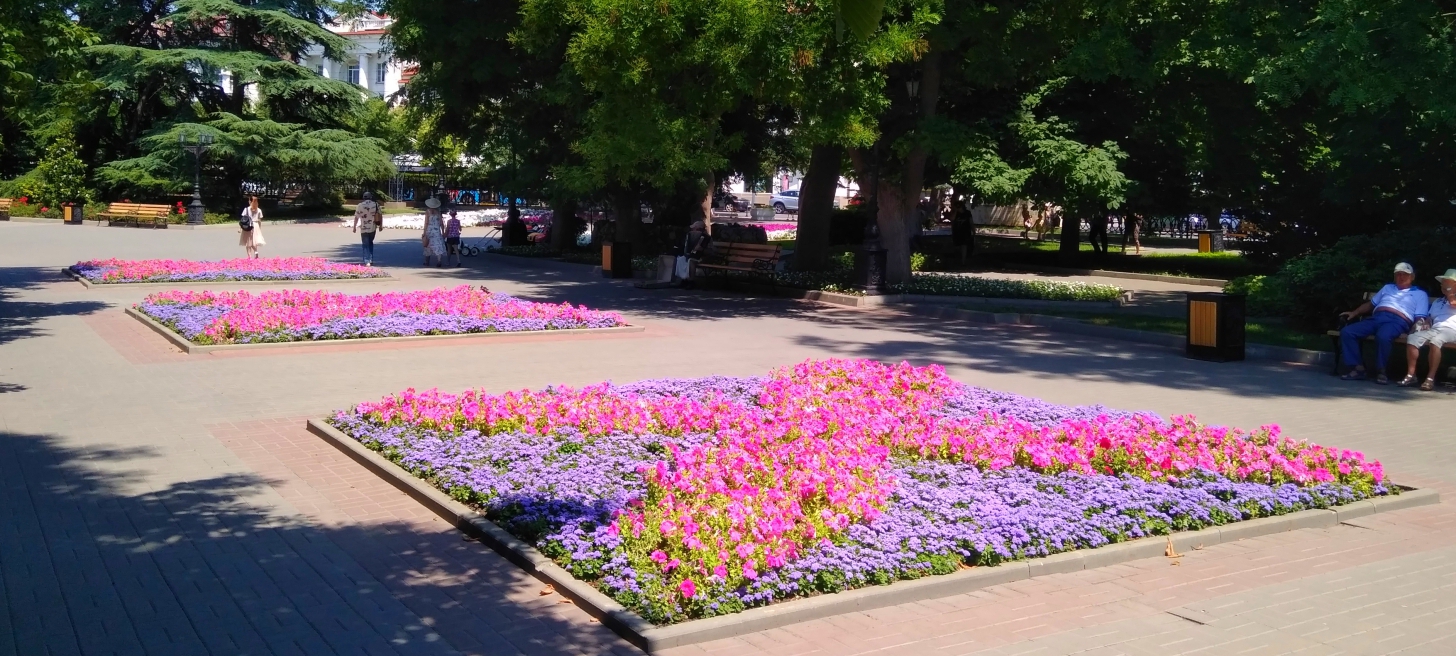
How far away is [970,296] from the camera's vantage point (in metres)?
21.2

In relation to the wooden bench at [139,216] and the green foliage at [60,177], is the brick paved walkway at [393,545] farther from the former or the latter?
the green foliage at [60,177]

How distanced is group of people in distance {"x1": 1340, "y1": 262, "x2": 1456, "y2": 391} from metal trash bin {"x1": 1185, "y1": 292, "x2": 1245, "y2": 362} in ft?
3.98

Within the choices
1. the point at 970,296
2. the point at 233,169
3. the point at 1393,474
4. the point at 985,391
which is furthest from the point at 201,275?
the point at 233,169

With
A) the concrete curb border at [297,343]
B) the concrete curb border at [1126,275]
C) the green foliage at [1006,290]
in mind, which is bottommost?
the concrete curb border at [297,343]

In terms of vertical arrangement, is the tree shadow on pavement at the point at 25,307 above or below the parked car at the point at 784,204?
below

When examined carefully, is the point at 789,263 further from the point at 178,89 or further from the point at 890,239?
the point at 178,89

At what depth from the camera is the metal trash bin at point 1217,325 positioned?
1427cm

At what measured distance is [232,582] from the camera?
6.05 m

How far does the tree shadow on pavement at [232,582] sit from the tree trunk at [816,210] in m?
19.2

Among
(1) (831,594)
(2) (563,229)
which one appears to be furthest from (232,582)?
(2) (563,229)

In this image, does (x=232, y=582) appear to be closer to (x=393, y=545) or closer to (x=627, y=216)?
(x=393, y=545)

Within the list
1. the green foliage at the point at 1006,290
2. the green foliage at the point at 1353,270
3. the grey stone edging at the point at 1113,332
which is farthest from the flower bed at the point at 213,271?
the green foliage at the point at 1353,270

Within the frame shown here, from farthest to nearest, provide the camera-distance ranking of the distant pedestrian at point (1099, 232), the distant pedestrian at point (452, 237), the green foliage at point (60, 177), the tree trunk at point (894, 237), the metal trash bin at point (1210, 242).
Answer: the green foliage at point (60, 177), the metal trash bin at point (1210, 242), the distant pedestrian at point (1099, 232), the distant pedestrian at point (452, 237), the tree trunk at point (894, 237)

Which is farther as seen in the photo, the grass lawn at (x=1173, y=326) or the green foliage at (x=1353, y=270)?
the green foliage at (x=1353, y=270)
